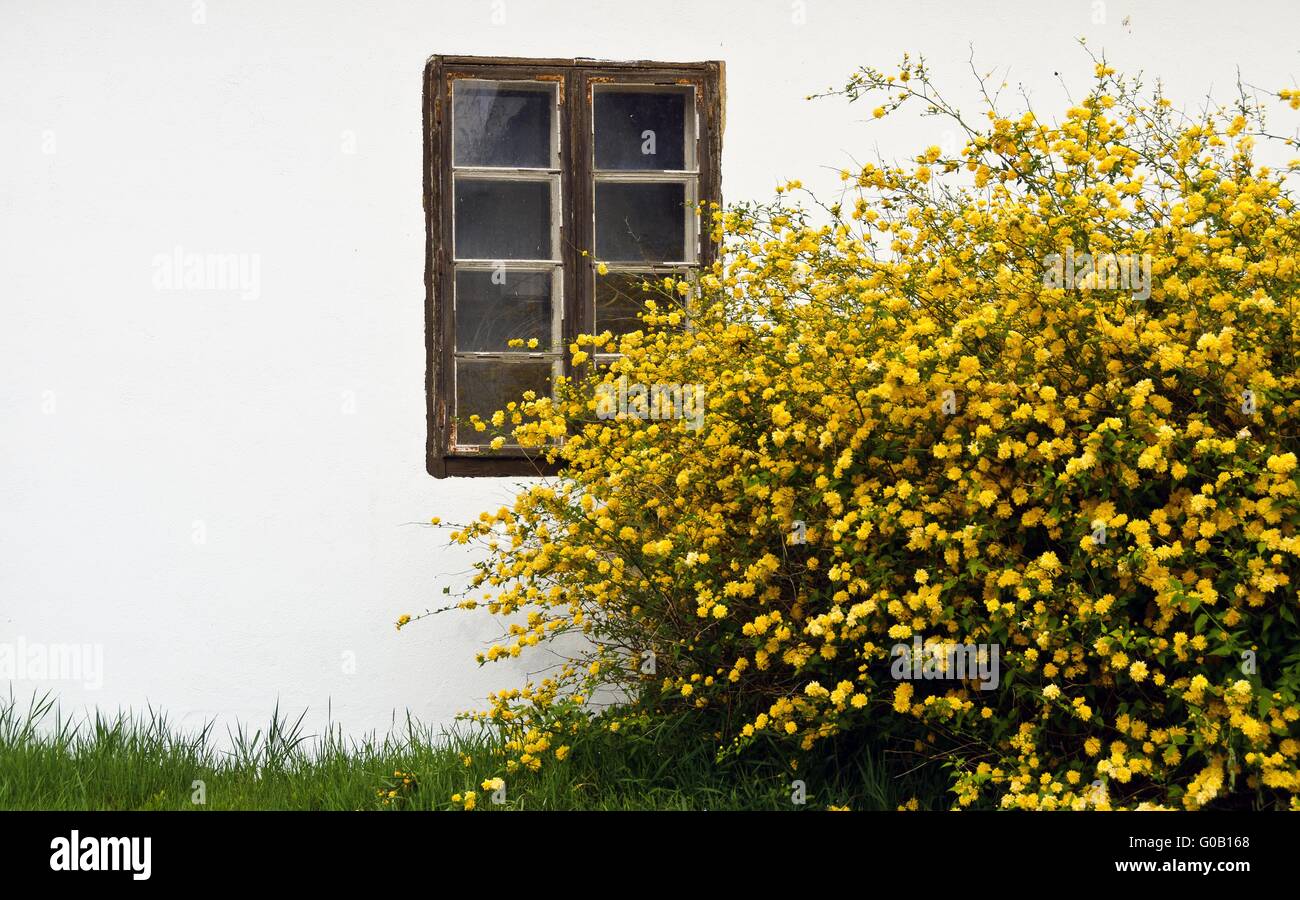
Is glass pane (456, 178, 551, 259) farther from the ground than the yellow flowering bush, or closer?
farther from the ground

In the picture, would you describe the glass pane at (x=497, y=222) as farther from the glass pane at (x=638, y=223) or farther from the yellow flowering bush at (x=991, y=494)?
the yellow flowering bush at (x=991, y=494)

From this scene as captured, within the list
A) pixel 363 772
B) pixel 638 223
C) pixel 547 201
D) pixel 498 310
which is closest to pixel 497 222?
pixel 547 201

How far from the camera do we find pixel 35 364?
439 cm

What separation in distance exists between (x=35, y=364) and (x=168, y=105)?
40.5 inches

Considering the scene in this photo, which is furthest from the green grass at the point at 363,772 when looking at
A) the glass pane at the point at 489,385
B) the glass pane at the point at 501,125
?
the glass pane at the point at 501,125

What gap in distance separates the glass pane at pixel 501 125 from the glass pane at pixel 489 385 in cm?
75

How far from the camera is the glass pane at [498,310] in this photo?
459 cm

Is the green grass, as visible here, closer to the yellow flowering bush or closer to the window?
the yellow flowering bush

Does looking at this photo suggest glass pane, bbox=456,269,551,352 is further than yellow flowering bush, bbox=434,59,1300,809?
Yes

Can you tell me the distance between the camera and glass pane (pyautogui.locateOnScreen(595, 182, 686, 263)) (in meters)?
4.64

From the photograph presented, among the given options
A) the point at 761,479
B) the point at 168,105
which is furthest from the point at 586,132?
the point at 761,479

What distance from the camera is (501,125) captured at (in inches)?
182

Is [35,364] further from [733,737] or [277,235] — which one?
[733,737]

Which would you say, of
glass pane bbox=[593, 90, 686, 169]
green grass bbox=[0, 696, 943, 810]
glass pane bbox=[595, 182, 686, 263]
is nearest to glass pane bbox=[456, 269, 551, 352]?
glass pane bbox=[595, 182, 686, 263]
